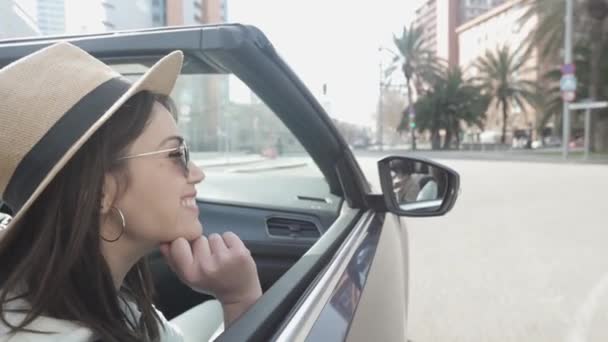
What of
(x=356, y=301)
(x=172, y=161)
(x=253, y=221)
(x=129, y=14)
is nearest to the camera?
(x=172, y=161)

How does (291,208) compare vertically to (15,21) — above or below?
below

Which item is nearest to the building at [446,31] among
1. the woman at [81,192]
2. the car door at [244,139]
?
the car door at [244,139]

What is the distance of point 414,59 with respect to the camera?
2248 inches

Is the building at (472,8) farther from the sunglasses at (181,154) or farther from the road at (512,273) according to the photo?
the sunglasses at (181,154)

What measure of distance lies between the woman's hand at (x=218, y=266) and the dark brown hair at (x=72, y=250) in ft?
0.60

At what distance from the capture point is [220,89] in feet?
6.51

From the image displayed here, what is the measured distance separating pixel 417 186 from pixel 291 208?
0.65 m

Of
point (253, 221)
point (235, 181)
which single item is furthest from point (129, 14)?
point (253, 221)

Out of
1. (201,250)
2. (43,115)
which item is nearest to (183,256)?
(201,250)

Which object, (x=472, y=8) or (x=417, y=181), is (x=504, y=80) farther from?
(x=472, y=8)

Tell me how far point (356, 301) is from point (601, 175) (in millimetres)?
16912

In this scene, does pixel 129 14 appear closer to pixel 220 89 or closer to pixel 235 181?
pixel 235 181

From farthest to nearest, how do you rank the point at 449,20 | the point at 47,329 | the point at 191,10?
the point at 449,20, the point at 191,10, the point at 47,329

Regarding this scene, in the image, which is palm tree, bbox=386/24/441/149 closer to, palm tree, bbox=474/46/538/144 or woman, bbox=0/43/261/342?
palm tree, bbox=474/46/538/144
